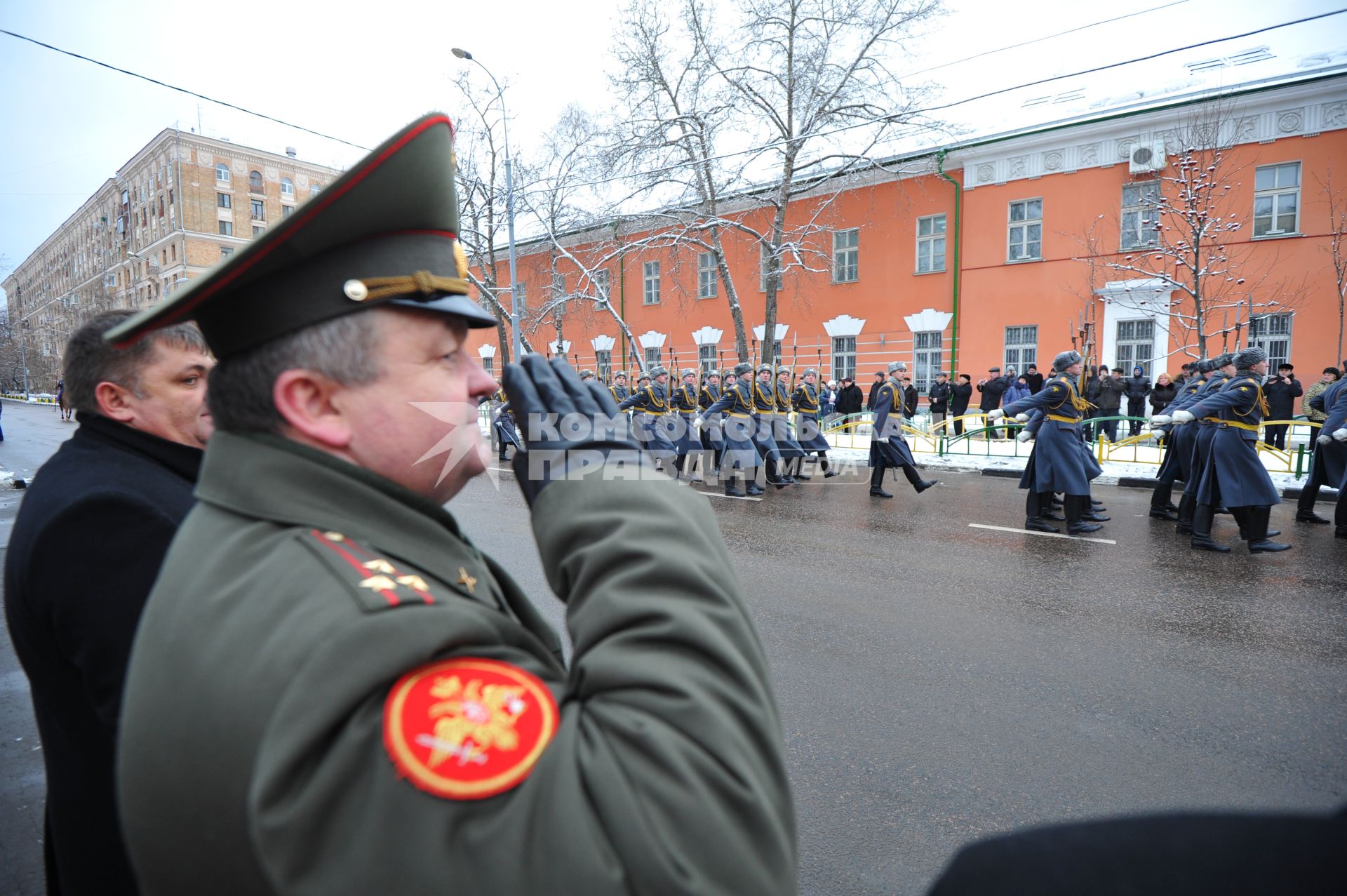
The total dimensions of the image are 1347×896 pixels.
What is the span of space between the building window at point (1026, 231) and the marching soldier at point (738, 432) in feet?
40.2

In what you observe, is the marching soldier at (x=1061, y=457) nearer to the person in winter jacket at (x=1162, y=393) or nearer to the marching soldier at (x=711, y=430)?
the marching soldier at (x=711, y=430)

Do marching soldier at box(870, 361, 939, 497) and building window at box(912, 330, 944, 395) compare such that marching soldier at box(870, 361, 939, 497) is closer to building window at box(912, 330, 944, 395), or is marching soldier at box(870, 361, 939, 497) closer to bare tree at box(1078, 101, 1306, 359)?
bare tree at box(1078, 101, 1306, 359)

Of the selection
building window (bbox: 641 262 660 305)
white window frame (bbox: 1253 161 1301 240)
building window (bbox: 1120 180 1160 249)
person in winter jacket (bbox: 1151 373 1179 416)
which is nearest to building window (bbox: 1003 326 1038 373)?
building window (bbox: 1120 180 1160 249)

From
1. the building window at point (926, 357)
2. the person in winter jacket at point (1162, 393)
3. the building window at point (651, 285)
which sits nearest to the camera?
the person in winter jacket at point (1162, 393)

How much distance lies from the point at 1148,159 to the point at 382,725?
2240cm

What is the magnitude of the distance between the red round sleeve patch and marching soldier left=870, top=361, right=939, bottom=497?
10.1 m

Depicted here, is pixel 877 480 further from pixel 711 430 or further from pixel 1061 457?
pixel 711 430

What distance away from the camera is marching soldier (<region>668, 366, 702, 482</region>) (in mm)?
13695

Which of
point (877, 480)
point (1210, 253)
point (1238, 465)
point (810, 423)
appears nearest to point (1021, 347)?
point (1210, 253)

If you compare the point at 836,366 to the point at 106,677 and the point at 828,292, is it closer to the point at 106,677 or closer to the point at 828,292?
the point at 828,292

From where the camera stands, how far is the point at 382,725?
0.74m

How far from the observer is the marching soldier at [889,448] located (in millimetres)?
10547

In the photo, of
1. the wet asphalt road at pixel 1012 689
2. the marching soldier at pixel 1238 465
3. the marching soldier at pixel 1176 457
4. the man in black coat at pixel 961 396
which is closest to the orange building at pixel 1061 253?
the man in black coat at pixel 961 396

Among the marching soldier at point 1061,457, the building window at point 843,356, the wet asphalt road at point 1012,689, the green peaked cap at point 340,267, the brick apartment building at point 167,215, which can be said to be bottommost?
the wet asphalt road at point 1012,689
